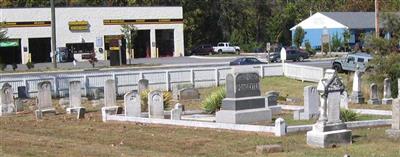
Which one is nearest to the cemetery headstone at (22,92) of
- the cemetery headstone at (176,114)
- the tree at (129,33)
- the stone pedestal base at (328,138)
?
the cemetery headstone at (176,114)

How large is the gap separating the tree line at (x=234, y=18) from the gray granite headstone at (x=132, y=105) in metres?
63.7

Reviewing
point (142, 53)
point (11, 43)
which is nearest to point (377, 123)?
point (11, 43)

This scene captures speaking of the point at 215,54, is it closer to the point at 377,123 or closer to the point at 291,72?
the point at 291,72

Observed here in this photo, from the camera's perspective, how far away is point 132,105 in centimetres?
2181

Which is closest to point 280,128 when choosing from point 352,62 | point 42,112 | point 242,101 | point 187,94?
point 242,101

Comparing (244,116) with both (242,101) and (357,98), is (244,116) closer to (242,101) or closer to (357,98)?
(242,101)

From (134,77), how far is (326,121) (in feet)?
66.2

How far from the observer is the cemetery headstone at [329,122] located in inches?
594

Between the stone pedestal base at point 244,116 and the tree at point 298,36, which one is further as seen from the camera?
the tree at point 298,36

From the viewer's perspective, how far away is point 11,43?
68062 mm

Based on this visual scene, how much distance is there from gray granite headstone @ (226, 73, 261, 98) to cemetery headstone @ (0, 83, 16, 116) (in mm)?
8737

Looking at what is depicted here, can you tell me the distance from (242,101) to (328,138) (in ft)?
15.7

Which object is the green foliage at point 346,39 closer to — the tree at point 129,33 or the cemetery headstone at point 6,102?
the tree at point 129,33

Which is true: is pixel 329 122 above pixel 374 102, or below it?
above
